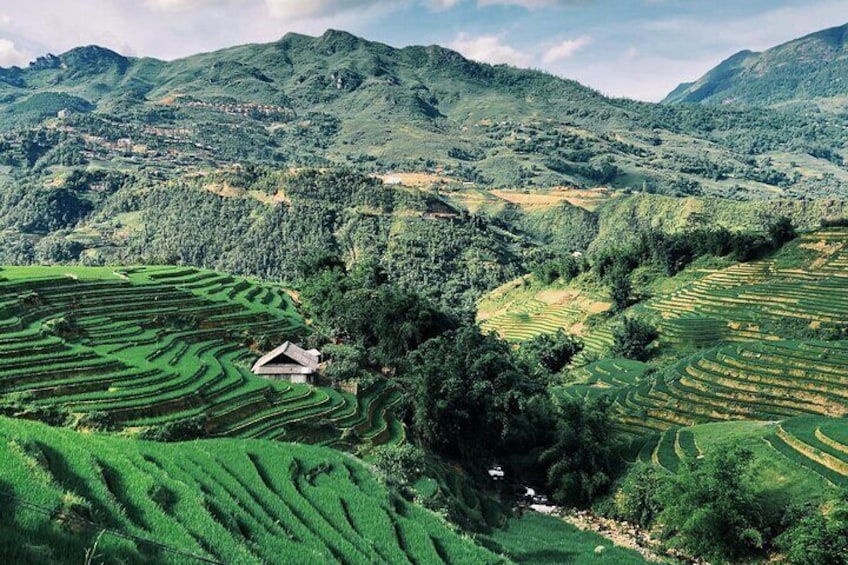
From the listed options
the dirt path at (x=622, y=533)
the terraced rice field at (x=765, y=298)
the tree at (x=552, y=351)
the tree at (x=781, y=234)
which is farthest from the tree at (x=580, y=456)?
the tree at (x=781, y=234)

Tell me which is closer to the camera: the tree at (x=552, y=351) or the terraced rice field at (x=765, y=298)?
the terraced rice field at (x=765, y=298)

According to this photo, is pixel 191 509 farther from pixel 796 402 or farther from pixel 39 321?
pixel 796 402

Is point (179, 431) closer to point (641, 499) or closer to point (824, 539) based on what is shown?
point (641, 499)

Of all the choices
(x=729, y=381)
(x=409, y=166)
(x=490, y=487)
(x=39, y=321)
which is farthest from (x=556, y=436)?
(x=409, y=166)

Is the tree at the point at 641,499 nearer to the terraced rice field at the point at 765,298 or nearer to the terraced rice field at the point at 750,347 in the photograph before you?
the terraced rice field at the point at 750,347

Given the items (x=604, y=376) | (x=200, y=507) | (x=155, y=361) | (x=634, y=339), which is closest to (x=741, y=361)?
(x=604, y=376)

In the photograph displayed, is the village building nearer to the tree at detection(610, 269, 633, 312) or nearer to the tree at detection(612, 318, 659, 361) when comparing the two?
the tree at detection(612, 318, 659, 361)
